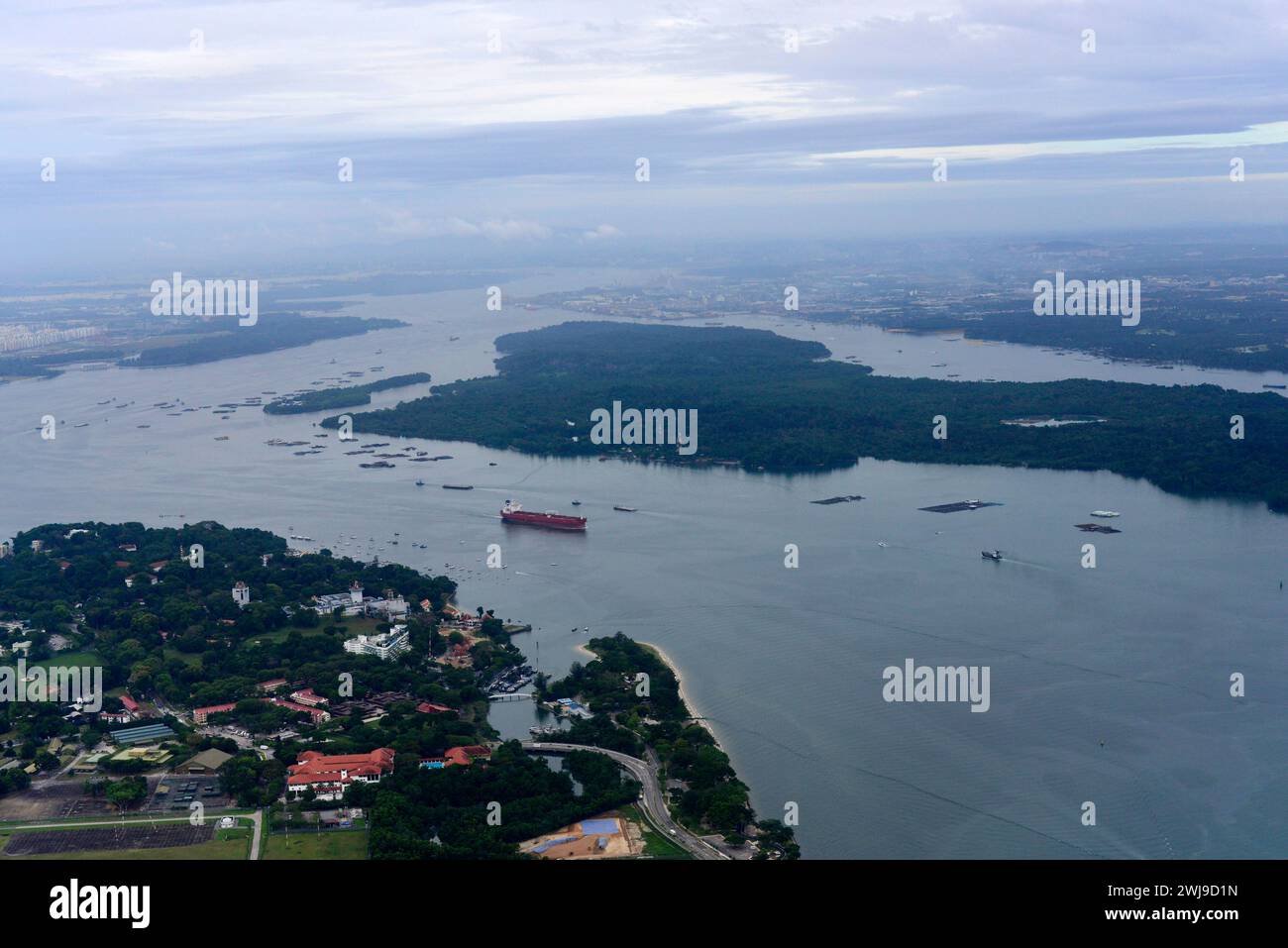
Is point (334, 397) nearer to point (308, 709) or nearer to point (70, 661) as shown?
point (70, 661)

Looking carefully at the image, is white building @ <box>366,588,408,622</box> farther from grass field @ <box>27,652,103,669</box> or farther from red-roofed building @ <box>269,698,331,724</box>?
grass field @ <box>27,652,103,669</box>

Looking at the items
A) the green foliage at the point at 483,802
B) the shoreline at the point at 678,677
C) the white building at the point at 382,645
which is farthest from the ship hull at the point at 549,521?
the green foliage at the point at 483,802

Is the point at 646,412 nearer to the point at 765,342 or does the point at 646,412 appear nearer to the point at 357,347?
the point at 765,342

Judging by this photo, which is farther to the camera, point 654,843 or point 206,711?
point 206,711

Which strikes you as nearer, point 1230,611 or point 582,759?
point 582,759

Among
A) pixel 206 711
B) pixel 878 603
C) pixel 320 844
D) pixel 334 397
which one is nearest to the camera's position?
pixel 320 844

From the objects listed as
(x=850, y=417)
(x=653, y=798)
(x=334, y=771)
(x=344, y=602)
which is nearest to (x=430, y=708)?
(x=334, y=771)
